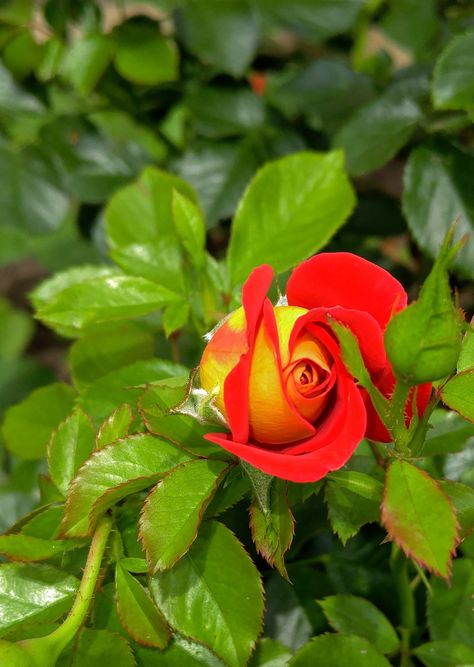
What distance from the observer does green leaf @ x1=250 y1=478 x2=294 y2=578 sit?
0.46 metres

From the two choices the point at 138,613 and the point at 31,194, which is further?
the point at 31,194

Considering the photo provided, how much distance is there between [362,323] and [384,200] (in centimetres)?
70

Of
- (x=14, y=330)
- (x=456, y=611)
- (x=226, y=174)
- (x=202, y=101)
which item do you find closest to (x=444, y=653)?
(x=456, y=611)

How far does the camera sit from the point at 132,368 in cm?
63

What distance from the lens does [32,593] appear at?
0.50 metres

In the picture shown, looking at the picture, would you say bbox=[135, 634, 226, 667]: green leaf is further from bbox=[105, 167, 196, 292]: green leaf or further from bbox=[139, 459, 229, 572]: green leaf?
bbox=[105, 167, 196, 292]: green leaf

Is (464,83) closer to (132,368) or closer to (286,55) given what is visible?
(132,368)

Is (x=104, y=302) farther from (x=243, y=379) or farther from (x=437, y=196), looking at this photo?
(x=437, y=196)

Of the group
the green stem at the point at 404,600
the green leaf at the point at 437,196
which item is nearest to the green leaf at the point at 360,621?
the green stem at the point at 404,600

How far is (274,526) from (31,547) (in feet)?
0.56

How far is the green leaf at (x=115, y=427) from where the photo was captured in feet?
1.74

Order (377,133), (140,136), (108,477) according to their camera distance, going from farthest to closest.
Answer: (140,136), (377,133), (108,477)

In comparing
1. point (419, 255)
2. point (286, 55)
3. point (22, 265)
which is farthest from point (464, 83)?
point (22, 265)

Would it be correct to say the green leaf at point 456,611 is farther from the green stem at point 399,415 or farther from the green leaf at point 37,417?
the green leaf at point 37,417
